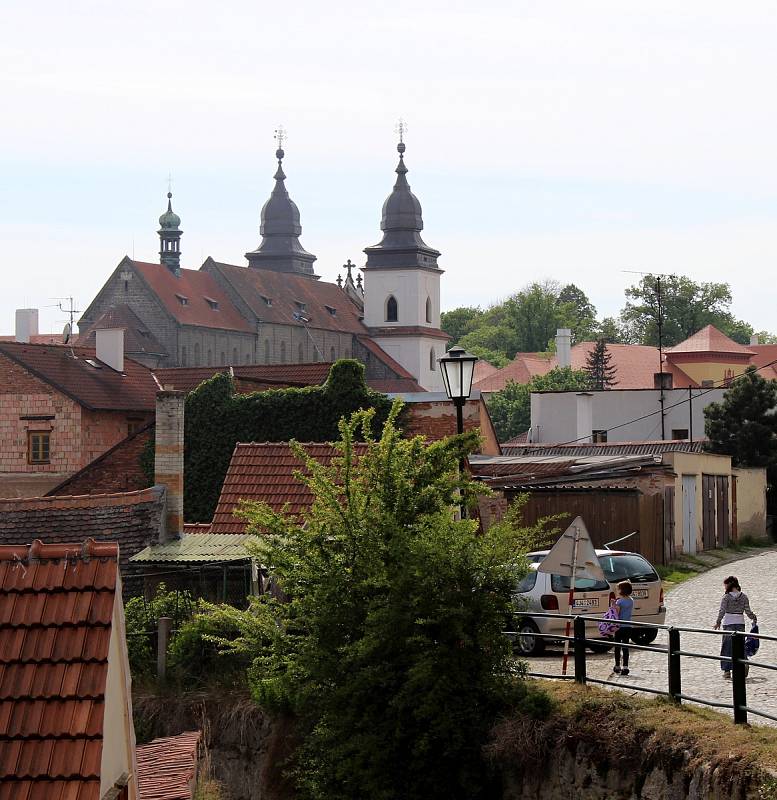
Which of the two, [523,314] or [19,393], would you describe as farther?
[523,314]

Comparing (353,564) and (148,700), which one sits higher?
(353,564)

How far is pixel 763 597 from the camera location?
27.3 meters

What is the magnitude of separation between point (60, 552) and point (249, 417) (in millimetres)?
29535

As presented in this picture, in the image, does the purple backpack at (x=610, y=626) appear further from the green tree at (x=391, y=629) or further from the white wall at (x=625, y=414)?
the white wall at (x=625, y=414)

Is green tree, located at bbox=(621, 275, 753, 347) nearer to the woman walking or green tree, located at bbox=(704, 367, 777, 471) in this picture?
green tree, located at bbox=(704, 367, 777, 471)

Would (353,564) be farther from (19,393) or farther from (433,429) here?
(19,393)

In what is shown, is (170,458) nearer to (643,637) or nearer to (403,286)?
(643,637)

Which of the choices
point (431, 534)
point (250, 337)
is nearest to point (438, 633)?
point (431, 534)

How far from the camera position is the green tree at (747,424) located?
51.8m

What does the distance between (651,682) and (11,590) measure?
9391 mm

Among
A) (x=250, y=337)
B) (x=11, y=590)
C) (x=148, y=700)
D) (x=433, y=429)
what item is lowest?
(x=148, y=700)

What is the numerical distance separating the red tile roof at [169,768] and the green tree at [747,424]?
35969 millimetres

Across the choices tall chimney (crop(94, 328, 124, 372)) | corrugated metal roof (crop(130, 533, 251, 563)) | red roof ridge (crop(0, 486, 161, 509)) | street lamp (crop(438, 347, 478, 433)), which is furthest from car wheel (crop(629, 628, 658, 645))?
tall chimney (crop(94, 328, 124, 372))

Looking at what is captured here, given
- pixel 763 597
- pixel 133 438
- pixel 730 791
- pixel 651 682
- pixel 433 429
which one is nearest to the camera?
pixel 730 791
